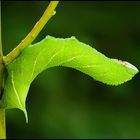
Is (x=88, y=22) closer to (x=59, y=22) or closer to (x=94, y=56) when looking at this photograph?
(x=59, y=22)

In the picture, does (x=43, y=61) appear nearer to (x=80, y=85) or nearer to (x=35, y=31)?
(x=35, y=31)

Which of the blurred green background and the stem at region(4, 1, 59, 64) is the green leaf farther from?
the blurred green background

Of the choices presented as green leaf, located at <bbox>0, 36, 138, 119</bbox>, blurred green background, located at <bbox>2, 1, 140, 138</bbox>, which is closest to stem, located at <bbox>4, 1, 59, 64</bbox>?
green leaf, located at <bbox>0, 36, 138, 119</bbox>

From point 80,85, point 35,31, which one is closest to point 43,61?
point 35,31

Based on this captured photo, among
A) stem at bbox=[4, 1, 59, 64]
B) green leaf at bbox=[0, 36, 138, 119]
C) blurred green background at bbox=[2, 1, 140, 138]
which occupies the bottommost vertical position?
blurred green background at bbox=[2, 1, 140, 138]

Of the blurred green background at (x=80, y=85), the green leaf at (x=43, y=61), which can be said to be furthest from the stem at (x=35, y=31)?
the blurred green background at (x=80, y=85)

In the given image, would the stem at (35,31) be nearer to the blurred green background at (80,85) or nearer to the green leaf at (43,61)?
the green leaf at (43,61)

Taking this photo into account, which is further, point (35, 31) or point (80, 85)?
point (80, 85)
